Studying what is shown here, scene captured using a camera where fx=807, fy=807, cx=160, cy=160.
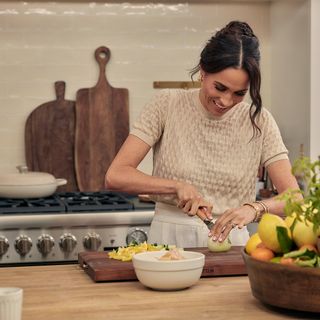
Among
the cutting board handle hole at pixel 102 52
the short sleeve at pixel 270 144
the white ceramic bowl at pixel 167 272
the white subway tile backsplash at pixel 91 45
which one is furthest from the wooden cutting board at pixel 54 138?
the white ceramic bowl at pixel 167 272

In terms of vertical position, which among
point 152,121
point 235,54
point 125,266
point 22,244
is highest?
point 235,54

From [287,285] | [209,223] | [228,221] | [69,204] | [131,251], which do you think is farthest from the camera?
[69,204]

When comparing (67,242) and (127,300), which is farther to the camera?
(67,242)

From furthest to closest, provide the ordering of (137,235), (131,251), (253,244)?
1. (137,235)
2. (131,251)
3. (253,244)

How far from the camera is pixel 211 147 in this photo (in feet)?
9.67

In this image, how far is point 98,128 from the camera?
166 inches

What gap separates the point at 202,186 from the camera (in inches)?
115

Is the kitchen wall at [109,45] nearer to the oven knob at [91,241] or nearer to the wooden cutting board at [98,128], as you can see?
the wooden cutting board at [98,128]

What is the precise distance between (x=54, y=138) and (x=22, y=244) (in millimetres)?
865

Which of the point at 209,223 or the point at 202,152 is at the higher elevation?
the point at 202,152

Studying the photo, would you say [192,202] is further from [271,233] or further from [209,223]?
[271,233]

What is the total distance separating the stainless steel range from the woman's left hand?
1085mm

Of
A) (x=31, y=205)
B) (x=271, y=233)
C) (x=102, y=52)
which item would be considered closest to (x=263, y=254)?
(x=271, y=233)

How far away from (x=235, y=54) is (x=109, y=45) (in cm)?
162
